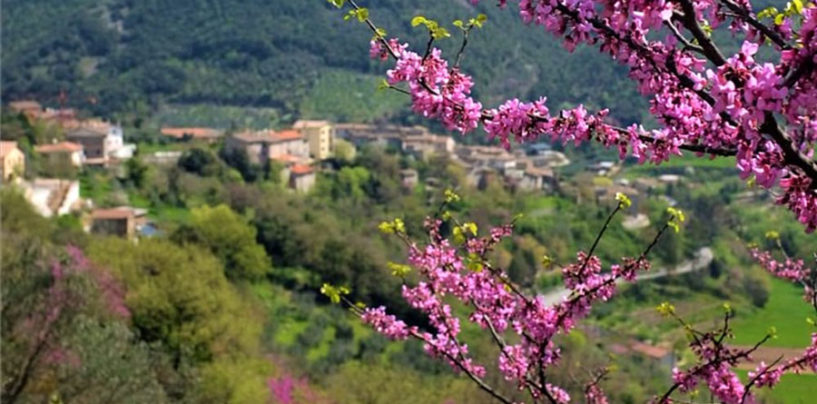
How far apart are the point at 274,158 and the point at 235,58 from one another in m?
37.0

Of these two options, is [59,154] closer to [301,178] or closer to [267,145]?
[301,178]

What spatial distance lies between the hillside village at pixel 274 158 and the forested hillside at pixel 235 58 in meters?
6.38

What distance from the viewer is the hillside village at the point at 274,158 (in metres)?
32.1

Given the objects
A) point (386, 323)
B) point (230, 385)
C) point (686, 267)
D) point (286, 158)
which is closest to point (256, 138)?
point (286, 158)

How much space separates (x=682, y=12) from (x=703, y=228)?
3942cm

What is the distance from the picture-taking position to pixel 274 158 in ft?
152

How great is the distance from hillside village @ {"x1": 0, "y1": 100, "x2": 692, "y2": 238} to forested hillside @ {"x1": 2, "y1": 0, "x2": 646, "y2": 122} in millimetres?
6380

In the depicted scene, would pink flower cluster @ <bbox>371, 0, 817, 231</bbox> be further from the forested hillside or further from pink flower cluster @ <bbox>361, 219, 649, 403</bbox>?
the forested hillside

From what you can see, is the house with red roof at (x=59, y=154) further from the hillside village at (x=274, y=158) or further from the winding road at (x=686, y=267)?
the winding road at (x=686, y=267)

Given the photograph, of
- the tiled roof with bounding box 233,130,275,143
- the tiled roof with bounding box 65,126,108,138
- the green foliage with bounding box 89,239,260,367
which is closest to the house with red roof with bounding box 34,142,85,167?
the tiled roof with bounding box 65,126,108,138

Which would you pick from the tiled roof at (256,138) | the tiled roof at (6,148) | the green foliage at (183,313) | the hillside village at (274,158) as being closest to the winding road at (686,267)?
the hillside village at (274,158)

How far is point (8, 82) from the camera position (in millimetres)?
75625

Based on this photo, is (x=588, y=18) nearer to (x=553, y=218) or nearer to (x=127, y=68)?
(x=553, y=218)

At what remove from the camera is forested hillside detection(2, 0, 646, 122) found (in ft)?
219
